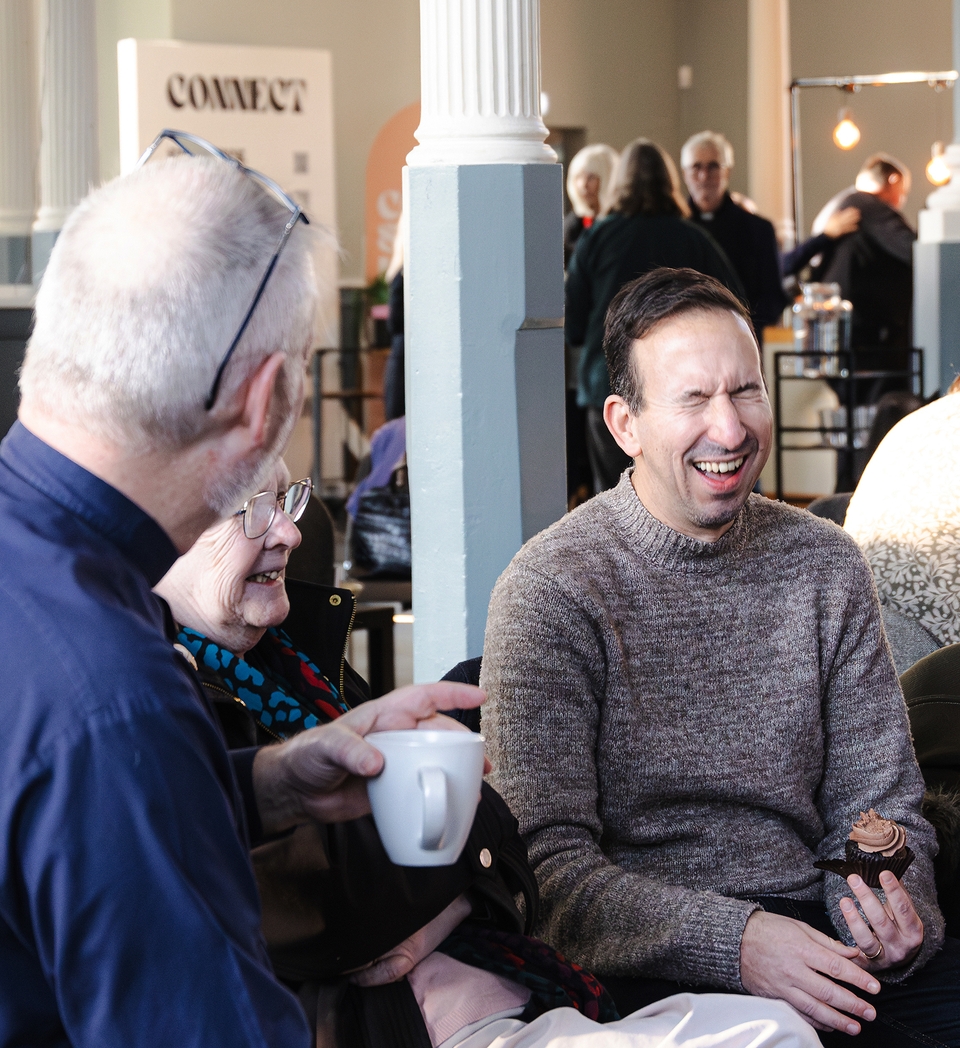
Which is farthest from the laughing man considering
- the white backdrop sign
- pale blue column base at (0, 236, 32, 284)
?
the white backdrop sign

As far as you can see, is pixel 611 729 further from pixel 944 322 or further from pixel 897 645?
pixel 944 322

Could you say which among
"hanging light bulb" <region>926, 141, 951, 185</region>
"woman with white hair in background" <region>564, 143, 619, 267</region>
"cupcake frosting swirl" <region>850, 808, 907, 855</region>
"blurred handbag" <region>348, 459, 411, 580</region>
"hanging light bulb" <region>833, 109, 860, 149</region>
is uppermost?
"hanging light bulb" <region>833, 109, 860, 149</region>

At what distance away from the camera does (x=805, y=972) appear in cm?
157

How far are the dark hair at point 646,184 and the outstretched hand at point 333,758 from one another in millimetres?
3857

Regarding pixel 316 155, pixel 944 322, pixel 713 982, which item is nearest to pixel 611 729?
pixel 713 982

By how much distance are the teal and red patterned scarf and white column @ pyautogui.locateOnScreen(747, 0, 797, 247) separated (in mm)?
10164

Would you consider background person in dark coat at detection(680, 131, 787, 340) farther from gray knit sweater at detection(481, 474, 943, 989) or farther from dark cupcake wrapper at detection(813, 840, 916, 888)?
dark cupcake wrapper at detection(813, 840, 916, 888)

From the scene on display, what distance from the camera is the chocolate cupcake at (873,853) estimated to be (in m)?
1.65

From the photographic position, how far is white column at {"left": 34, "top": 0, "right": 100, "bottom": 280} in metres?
6.70

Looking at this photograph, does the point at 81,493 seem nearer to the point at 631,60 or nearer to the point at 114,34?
the point at 114,34

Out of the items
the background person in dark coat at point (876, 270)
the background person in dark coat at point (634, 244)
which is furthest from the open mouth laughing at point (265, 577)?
the background person in dark coat at point (876, 270)

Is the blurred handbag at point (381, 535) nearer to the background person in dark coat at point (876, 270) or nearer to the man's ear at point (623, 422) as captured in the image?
the man's ear at point (623, 422)

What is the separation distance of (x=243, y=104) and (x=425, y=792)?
864 centimetres

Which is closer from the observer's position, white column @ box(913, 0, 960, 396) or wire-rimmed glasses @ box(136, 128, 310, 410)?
wire-rimmed glasses @ box(136, 128, 310, 410)
